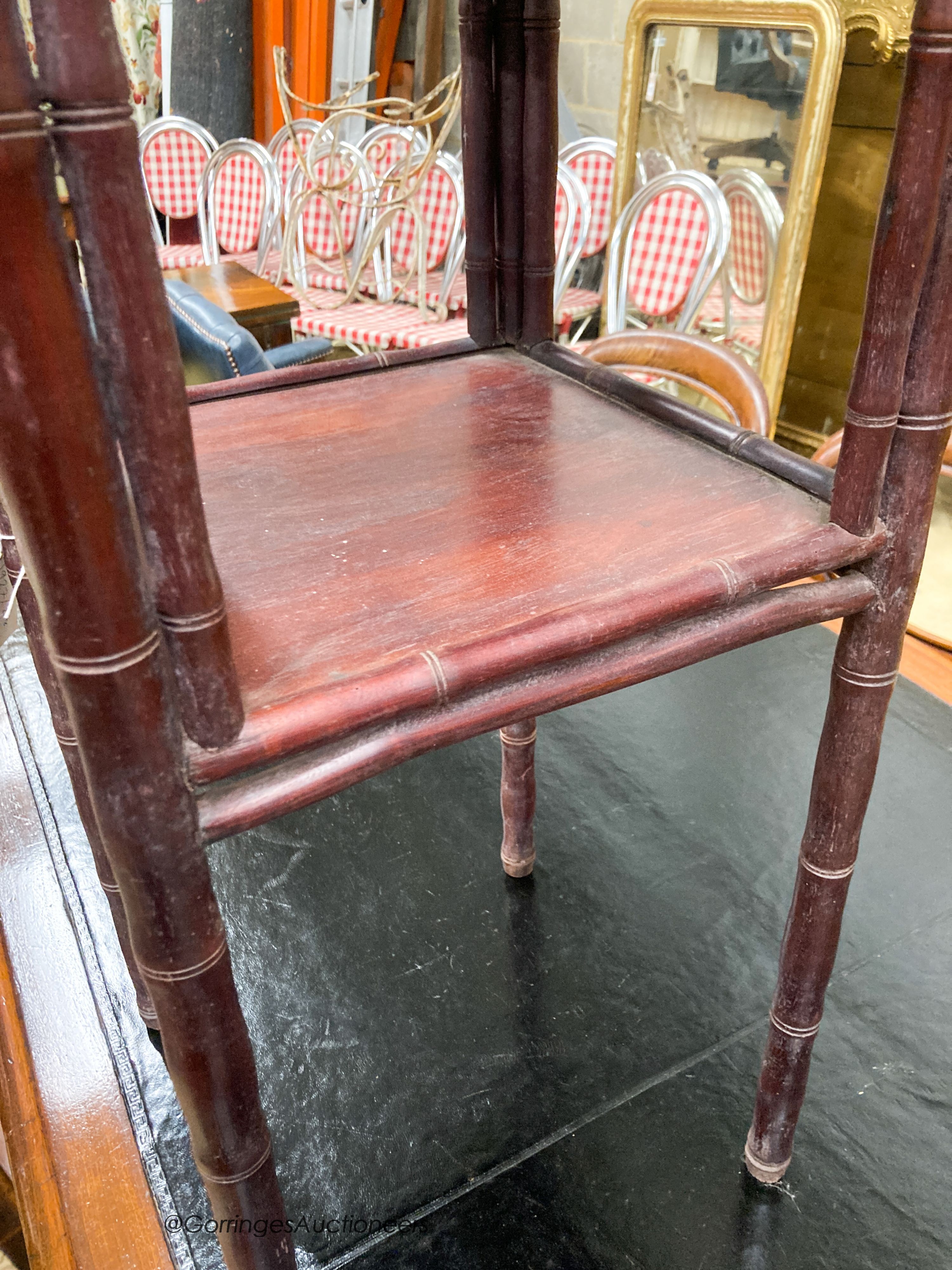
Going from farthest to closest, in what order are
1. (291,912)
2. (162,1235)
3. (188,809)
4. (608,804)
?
1. (608,804)
2. (291,912)
3. (162,1235)
4. (188,809)

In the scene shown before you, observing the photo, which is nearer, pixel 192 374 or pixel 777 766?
pixel 777 766

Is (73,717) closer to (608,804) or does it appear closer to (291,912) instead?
(291,912)

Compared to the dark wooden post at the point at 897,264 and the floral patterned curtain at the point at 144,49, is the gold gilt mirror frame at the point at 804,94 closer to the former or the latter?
the dark wooden post at the point at 897,264

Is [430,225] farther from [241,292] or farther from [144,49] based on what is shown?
[144,49]

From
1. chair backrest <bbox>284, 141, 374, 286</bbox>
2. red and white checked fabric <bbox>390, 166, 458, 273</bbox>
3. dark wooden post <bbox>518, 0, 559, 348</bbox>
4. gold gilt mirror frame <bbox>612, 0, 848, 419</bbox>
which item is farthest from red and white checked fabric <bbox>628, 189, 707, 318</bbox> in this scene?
dark wooden post <bbox>518, 0, 559, 348</bbox>

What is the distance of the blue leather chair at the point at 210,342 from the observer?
165 centimetres

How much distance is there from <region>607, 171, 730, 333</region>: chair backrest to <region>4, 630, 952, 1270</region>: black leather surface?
1.11 m

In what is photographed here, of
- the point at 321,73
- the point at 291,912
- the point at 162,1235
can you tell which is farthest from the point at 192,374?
the point at 321,73

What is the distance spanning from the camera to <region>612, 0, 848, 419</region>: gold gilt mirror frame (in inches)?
74.7

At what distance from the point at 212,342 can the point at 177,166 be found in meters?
2.38

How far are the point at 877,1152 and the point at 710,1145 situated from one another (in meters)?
0.14

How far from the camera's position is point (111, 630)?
40 cm

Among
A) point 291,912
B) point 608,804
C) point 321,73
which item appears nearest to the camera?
point 291,912

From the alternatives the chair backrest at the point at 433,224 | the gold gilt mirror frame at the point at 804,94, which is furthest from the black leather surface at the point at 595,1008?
the chair backrest at the point at 433,224
